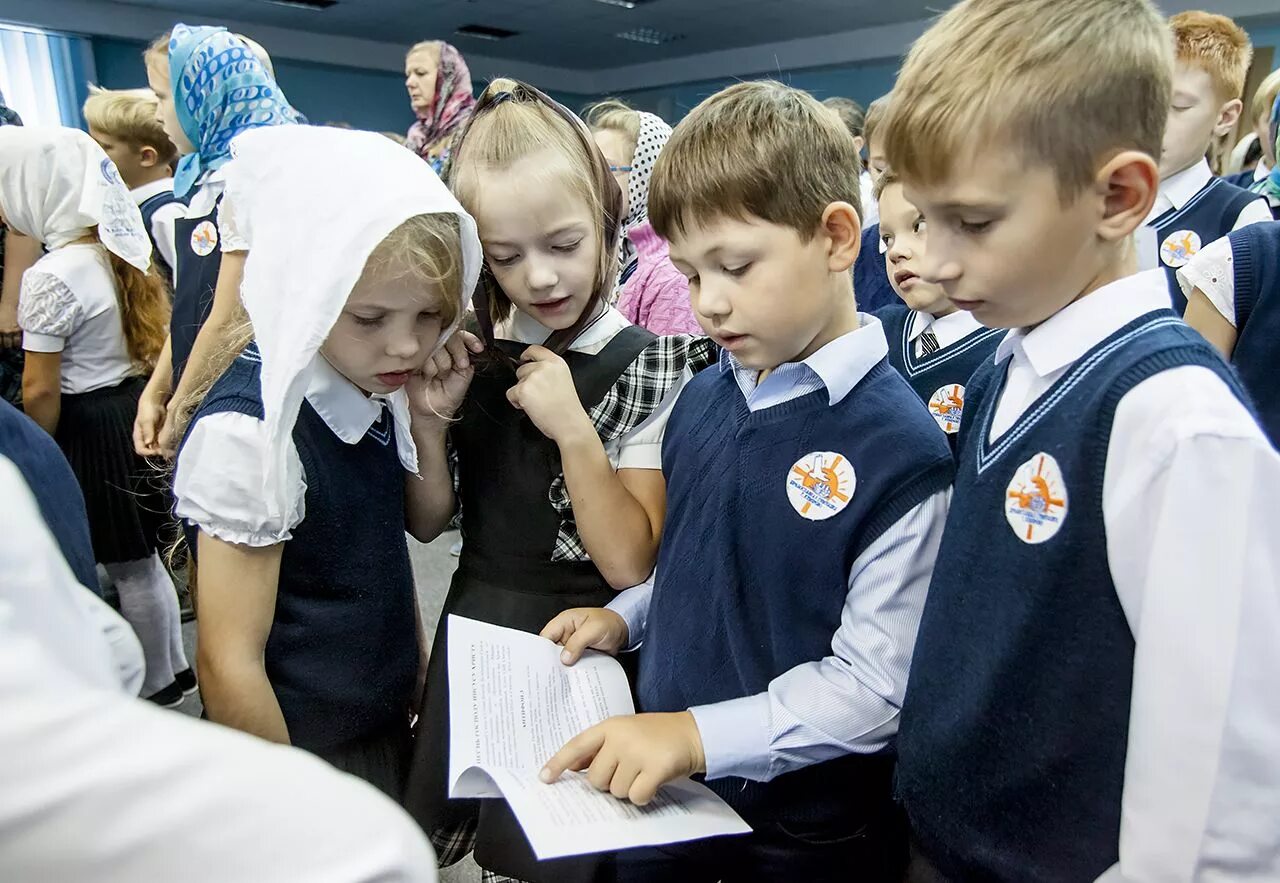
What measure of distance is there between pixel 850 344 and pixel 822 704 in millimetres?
375

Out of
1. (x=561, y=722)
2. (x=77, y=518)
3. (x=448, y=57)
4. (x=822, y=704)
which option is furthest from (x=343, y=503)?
(x=448, y=57)

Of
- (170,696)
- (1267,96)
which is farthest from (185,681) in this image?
(1267,96)

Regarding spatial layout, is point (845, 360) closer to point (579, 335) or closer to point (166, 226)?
point (579, 335)

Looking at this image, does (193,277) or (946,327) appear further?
(193,277)

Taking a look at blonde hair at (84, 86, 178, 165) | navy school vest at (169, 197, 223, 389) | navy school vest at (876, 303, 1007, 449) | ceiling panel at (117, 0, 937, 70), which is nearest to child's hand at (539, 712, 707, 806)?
navy school vest at (876, 303, 1007, 449)

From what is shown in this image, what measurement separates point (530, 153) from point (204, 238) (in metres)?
1.57

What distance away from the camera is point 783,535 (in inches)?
35.0

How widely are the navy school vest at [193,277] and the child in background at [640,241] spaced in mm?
1079

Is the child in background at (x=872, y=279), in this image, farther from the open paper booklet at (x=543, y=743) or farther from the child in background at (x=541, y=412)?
the open paper booklet at (x=543, y=743)

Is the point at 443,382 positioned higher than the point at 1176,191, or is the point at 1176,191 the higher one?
the point at 1176,191

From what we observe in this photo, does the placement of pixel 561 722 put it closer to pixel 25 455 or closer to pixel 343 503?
pixel 343 503

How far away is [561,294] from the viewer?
1084 mm

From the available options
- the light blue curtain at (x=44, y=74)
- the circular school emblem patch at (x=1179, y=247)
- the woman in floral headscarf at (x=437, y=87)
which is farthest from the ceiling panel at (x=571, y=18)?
the circular school emblem patch at (x=1179, y=247)

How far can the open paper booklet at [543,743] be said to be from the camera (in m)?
0.75
